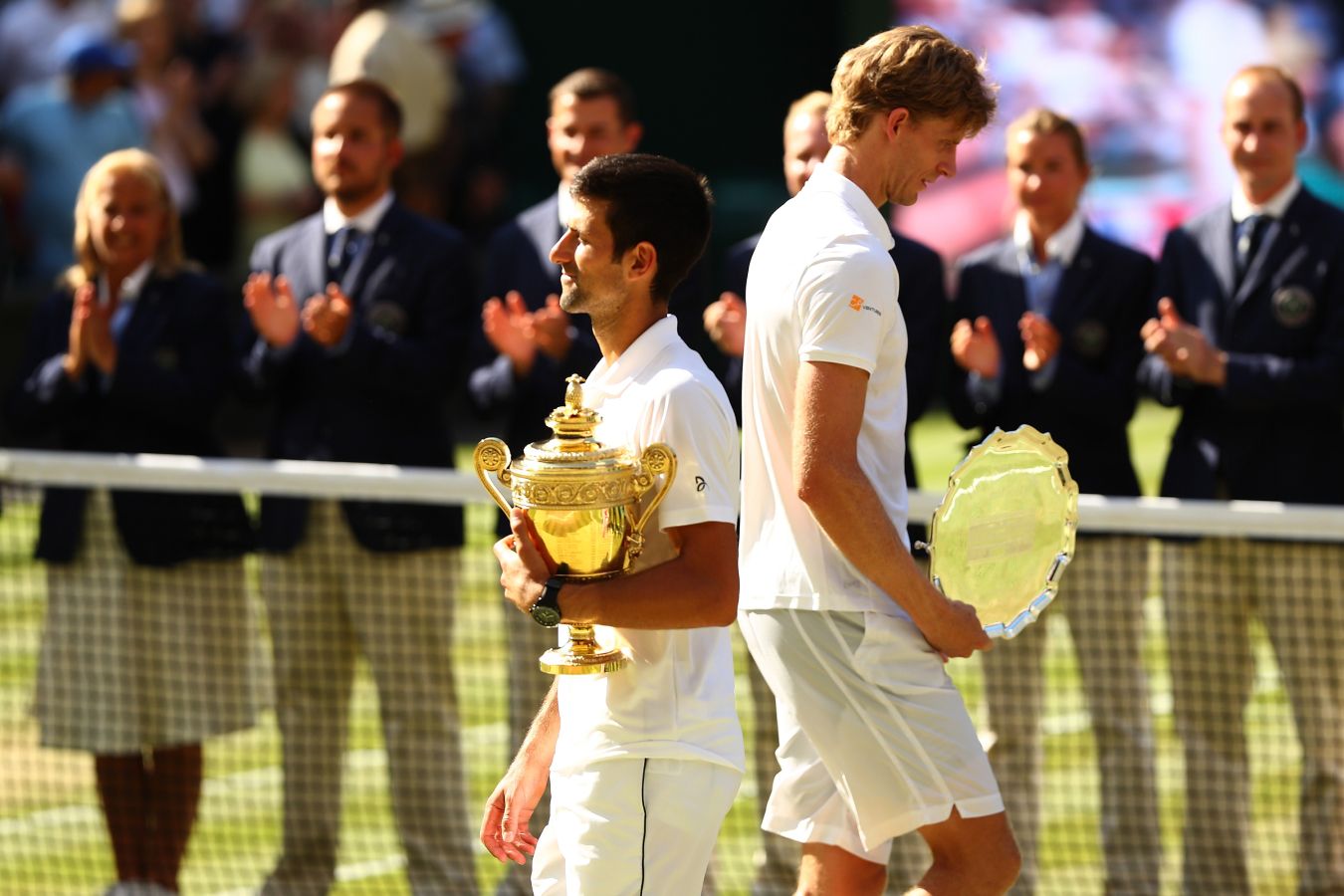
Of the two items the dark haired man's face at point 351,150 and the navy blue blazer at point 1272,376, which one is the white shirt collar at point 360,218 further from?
the navy blue blazer at point 1272,376

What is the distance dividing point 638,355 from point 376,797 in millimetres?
4532

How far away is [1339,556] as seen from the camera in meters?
6.60

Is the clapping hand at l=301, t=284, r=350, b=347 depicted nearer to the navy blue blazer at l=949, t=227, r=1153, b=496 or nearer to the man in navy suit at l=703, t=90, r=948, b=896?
the man in navy suit at l=703, t=90, r=948, b=896

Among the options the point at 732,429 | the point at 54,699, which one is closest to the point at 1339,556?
the point at 732,429

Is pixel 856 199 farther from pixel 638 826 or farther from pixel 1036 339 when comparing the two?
pixel 1036 339

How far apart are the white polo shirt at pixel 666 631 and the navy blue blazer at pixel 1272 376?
→ 2.98 m

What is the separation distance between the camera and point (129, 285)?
7406 mm

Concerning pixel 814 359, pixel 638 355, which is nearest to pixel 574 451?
pixel 638 355

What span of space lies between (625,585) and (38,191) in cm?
1224

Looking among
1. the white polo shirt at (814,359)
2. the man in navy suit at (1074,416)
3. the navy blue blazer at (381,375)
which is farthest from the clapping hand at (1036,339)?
the white polo shirt at (814,359)

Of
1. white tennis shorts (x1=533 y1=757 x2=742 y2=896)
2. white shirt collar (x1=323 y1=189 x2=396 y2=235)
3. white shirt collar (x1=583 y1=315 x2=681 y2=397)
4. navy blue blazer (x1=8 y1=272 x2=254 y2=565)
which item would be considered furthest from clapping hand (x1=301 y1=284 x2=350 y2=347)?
white tennis shorts (x1=533 y1=757 x2=742 y2=896)

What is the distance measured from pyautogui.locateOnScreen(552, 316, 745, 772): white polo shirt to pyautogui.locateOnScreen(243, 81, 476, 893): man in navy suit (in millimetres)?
2851

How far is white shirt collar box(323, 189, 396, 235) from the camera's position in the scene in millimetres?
7367

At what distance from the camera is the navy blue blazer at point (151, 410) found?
23.6 ft
